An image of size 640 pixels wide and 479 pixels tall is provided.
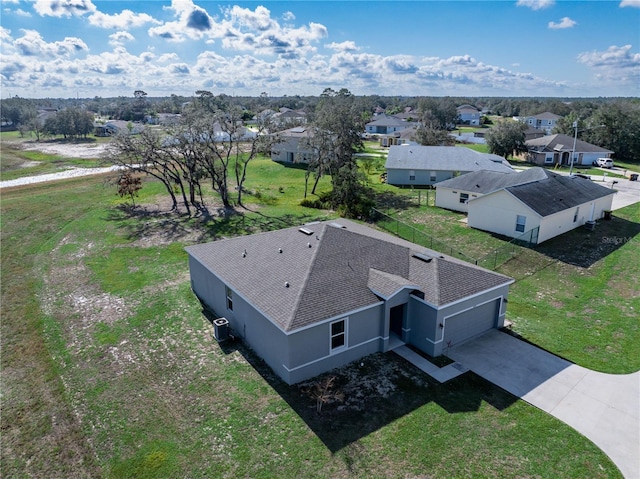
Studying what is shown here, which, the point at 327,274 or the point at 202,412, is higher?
the point at 327,274

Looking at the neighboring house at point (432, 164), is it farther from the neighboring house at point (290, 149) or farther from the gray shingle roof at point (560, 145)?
the gray shingle roof at point (560, 145)

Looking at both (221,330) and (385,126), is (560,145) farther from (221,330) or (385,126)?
(221,330)

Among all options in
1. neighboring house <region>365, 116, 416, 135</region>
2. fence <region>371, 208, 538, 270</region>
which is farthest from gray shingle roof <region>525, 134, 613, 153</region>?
neighboring house <region>365, 116, 416, 135</region>

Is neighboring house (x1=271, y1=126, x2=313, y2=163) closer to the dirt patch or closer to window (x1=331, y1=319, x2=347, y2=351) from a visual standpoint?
the dirt patch

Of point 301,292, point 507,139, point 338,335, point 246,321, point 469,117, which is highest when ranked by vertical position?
point 469,117

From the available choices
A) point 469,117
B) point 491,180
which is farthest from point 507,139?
point 469,117

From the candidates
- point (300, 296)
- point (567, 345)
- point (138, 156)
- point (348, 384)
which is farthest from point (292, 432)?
point (138, 156)

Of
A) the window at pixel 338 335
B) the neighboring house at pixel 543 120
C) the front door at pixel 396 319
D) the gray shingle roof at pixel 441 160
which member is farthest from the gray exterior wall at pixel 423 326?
the neighboring house at pixel 543 120
